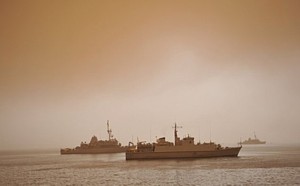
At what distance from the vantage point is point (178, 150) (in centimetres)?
6844

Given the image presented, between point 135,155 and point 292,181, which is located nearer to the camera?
point 292,181

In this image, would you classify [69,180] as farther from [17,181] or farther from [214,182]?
[214,182]

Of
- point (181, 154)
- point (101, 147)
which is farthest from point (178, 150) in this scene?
point (101, 147)

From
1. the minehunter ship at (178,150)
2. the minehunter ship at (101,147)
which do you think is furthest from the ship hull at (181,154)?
the minehunter ship at (101,147)

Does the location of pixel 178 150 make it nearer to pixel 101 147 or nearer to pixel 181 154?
pixel 181 154

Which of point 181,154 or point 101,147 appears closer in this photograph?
point 181,154

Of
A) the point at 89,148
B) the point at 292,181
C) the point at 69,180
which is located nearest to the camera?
the point at 292,181

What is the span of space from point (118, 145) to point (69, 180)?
7575 centimetres

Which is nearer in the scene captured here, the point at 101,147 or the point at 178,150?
the point at 178,150

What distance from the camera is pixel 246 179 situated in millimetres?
38094

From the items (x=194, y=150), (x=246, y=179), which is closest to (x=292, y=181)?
(x=246, y=179)

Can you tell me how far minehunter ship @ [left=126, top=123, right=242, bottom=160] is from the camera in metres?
68.1

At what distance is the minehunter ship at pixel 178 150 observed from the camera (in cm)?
6812

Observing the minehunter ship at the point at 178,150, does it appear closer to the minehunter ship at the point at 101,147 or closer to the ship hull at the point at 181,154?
Result: the ship hull at the point at 181,154
